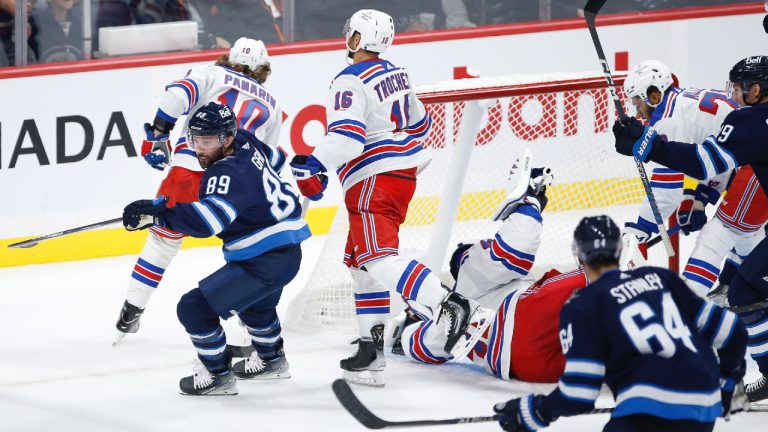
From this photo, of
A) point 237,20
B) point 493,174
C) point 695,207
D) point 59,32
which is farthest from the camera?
point 237,20

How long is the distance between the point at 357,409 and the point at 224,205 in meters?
1.03

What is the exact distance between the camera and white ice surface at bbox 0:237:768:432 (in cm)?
416

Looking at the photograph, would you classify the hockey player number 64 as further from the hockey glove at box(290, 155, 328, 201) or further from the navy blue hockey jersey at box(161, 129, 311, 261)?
the hockey glove at box(290, 155, 328, 201)

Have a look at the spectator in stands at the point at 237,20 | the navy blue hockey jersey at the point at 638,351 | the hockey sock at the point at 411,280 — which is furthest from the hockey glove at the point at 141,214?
the spectator in stands at the point at 237,20

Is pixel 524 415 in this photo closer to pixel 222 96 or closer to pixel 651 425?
pixel 651 425

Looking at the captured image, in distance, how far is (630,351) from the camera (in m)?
2.91

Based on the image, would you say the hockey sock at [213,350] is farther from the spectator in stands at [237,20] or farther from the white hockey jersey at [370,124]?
the spectator in stands at [237,20]

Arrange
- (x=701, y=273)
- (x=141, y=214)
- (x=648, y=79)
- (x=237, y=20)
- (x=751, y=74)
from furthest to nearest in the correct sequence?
(x=237, y=20) < (x=648, y=79) < (x=701, y=273) < (x=751, y=74) < (x=141, y=214)

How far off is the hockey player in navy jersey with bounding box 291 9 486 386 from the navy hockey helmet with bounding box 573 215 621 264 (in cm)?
130

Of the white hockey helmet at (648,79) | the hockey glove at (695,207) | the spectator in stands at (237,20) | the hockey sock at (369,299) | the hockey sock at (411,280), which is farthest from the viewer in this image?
the spectator in stands at (237,20)

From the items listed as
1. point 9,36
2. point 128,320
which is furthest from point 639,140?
point 9,36

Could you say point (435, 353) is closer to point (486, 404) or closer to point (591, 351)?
point (486, 404)

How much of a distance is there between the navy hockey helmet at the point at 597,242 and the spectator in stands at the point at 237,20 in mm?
4184

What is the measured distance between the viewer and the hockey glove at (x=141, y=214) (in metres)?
4.00
